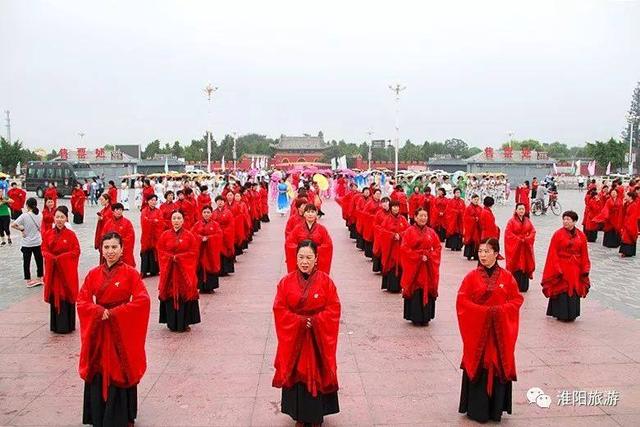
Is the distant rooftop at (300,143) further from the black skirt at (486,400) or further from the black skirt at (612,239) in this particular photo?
the black skirt at (486,400)

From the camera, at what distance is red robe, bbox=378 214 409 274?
10.1m

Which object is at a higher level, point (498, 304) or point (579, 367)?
point (498, 304)

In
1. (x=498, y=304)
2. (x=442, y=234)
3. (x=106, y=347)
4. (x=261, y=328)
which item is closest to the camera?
(x=106, y=347)

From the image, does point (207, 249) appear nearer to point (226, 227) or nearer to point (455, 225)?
point (226, 227)

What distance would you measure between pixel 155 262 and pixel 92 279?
717cm

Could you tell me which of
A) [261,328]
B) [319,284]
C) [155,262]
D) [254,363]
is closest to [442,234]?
[155,262]

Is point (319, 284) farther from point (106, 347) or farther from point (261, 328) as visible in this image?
point (261, 328)

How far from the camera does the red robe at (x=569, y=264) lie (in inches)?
321

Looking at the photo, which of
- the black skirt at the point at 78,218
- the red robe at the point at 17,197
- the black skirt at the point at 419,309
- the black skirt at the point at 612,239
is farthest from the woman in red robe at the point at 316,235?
the black skirt at the point at 78,218

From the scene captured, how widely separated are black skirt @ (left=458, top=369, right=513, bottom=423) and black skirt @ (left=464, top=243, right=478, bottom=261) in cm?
866

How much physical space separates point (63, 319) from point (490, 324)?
5405mm

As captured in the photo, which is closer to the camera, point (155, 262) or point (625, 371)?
point (625, 371)

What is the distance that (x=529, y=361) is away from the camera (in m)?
6.71

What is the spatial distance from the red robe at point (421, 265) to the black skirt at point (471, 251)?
18.7ft
